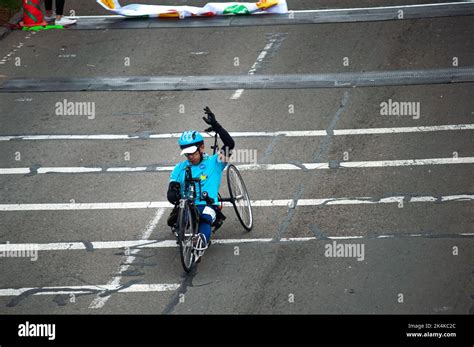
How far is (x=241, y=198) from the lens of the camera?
14289mm

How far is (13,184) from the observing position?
1630 centimetres

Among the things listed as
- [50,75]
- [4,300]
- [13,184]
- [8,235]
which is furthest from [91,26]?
[4,300]

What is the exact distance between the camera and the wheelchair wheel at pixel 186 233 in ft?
42.1

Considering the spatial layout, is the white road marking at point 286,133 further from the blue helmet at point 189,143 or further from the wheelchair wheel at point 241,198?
the blue helmet at point 189,143

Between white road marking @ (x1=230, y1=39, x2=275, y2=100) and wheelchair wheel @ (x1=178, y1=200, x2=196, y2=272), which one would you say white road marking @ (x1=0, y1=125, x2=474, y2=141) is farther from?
wheelchair wheel @ (x1=178, y1=200, x2=196, y2=272)

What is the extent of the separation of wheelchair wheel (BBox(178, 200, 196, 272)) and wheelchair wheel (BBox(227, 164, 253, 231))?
3.64ft

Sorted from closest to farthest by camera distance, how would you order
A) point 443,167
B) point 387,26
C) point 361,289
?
1. point 361,289
2. point 443,167
3. point 387,26

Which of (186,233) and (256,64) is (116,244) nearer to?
(186,233)

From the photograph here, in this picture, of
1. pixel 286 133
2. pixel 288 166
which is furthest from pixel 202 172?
pixel 286 133

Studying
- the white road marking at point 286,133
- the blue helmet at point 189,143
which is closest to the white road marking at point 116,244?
the blue helmet at point 189,143

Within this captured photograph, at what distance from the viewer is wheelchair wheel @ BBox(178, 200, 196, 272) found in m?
12.8
